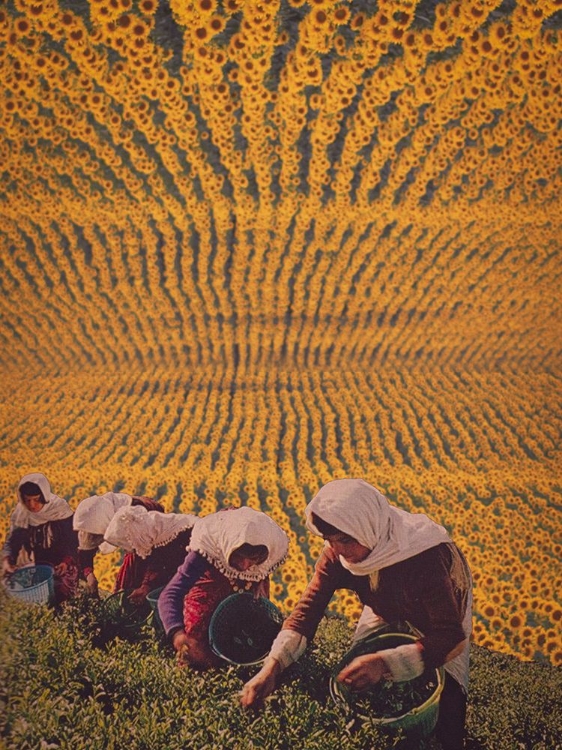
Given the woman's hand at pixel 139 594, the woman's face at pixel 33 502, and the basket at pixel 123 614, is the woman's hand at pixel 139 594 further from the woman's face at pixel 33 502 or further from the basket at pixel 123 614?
the woman's face at pixel 33 502

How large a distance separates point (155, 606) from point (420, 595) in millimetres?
1048

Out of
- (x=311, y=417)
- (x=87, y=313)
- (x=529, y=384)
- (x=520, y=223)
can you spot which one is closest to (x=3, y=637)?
(x=311, y=417)

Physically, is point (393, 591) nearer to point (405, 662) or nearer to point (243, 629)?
point (405, 662)

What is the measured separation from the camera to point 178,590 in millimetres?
2373

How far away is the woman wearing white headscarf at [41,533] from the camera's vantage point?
2605mm

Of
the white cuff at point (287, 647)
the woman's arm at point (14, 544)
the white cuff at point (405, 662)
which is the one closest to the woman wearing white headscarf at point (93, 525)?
the woman's arm at point (14, 544)

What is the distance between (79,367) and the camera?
5234mm

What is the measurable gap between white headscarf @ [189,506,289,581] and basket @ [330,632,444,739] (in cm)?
46

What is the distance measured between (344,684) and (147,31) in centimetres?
342

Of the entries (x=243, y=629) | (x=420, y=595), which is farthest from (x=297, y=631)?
(x=420, y=595)

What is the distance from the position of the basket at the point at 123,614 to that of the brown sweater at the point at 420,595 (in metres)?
0.60

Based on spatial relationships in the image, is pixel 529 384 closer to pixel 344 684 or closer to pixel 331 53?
pixel 331 53

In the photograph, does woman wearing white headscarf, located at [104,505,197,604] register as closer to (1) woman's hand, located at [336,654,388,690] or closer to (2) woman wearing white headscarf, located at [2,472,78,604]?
(2) woman wearing white headscarf, located at [2,472,78,604]

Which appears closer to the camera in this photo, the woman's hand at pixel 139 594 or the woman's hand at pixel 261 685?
the woman's hand at pixel 261 685
